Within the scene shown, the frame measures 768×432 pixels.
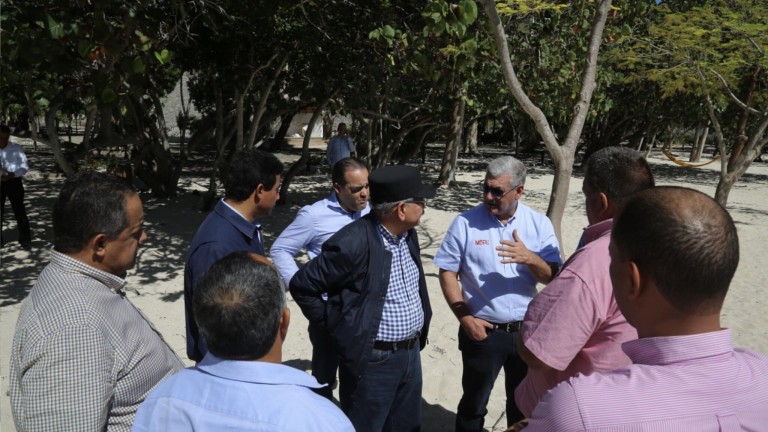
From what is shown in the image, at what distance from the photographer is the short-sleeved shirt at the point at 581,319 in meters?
1.99

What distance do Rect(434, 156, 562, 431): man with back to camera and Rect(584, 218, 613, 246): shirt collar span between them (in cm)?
77

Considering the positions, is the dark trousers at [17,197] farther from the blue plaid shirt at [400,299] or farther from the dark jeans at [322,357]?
the blue plaid shirt at [400,299]

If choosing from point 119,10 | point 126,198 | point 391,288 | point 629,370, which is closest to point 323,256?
point 391,288

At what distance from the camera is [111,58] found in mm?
5695

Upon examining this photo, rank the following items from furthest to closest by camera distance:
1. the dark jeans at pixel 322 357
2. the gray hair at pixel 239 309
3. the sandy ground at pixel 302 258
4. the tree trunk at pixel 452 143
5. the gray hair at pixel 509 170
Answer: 1. the tree trunk at pixel 452 143
2. the sandy ground at pixel 302 258
3. the dark jeans at pixel 322 357
4. the gray hair at pixel 509 170
5. the gray hair at pixel 239 309

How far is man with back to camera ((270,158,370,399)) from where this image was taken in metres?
3.80

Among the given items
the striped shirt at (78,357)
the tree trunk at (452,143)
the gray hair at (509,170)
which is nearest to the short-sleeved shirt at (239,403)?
the striped shirt at (78,357)

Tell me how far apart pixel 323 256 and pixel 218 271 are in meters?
1.29

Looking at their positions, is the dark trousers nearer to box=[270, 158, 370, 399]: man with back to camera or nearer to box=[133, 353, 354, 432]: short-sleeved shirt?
box=[270, 158, 370, 399]: man with back to camera

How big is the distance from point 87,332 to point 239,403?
24.5 inches

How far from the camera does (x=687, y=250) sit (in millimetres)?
1276

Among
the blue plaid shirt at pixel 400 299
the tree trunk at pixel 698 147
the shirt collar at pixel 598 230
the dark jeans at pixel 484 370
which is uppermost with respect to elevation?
the shirt collar at pixel 598 230

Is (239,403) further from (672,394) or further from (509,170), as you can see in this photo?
(509,170)

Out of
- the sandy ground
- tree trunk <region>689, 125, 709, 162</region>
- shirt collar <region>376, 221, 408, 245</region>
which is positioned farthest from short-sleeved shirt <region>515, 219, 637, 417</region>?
tree trunk <region>689, 125, 709, 162</region>
